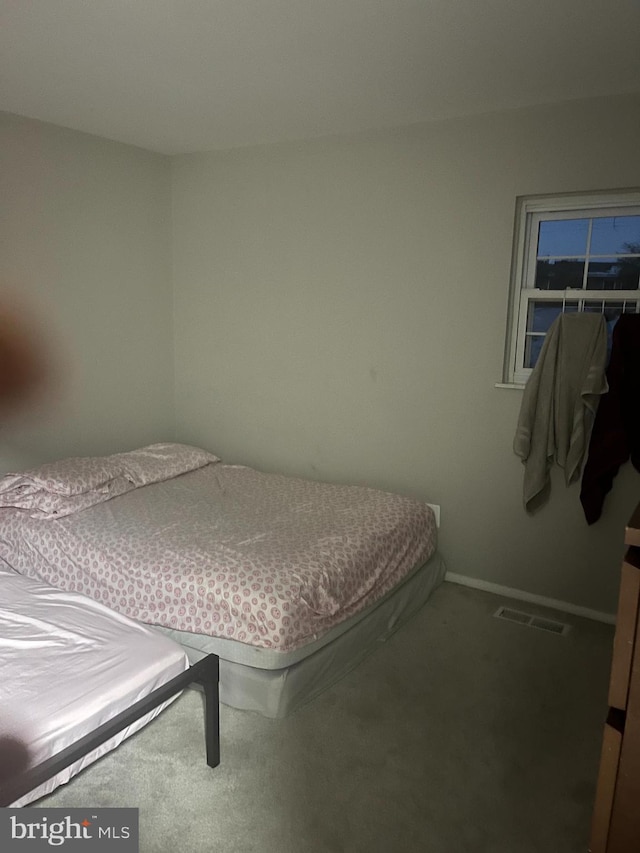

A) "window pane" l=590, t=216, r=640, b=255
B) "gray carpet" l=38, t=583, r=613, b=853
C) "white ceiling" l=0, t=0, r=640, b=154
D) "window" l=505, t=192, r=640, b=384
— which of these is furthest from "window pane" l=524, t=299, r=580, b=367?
"gray carpet" l=38, t=583, r=613, b=853

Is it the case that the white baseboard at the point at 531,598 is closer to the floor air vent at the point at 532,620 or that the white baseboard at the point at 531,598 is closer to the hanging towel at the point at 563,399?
the floor air vent at the point at 532,620

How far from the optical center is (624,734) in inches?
45.8

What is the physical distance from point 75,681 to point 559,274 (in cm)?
278

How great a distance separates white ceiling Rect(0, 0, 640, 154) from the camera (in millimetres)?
2082

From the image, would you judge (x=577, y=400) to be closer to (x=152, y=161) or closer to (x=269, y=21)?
(x=269, y=21)

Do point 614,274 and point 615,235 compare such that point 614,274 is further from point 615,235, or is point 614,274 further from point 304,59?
point 304,59

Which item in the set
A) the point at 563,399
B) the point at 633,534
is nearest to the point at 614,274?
the point at 563,399

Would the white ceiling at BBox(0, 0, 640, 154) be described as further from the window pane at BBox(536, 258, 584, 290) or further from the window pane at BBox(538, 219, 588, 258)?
the window pane at BBox(536, 258, 584, 290)

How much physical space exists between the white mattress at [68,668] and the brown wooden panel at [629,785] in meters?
1.38

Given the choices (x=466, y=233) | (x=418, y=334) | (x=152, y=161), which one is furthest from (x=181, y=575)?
(x=152, y=161)

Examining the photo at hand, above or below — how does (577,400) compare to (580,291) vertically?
below

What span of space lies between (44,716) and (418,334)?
251 cm

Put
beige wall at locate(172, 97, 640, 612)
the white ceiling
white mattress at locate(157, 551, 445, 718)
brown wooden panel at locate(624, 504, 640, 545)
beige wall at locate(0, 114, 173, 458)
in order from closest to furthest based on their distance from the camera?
brown wooden panel at locate(624, 504, 640, 545)
the white ceiling
white mattress at locate(157, 551, 445, 718)
beige wall at locate(172, 97, 640, 612)
beige wall at locate(0, 114, 173, 458)

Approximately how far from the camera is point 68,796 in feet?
6.34
